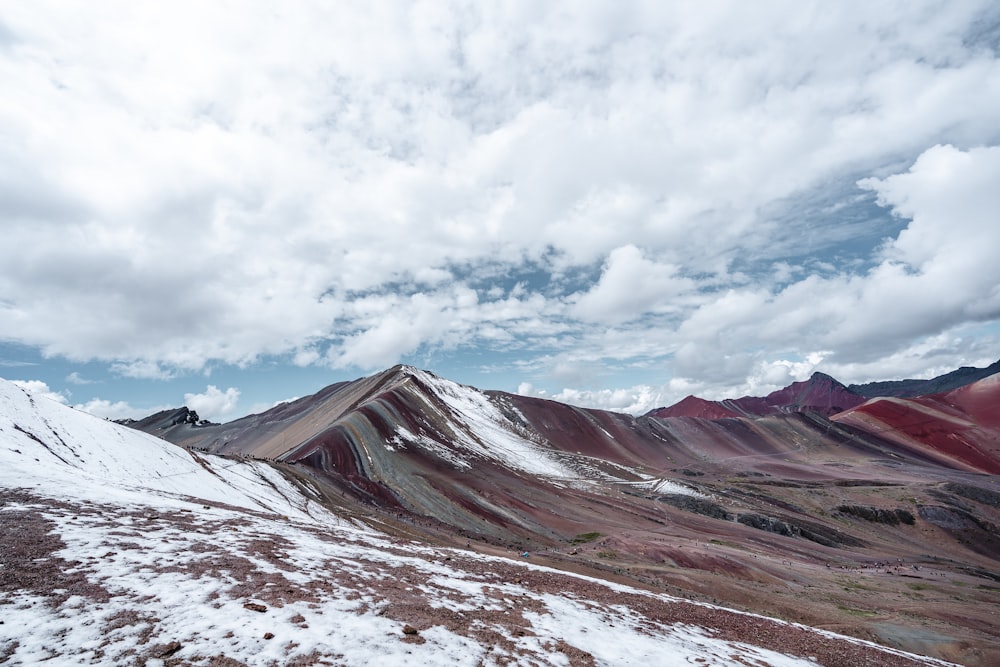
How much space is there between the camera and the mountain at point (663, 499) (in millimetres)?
35719

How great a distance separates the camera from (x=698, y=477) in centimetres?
11000

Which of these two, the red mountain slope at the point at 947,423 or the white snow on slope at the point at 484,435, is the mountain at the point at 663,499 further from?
the red mountain slope at the point at 947,423

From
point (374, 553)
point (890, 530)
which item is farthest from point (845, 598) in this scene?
point (890, 530)

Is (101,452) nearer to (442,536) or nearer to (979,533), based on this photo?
(442,536)

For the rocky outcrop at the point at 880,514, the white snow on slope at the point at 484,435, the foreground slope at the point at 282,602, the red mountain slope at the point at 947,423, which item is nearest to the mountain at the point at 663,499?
the rocky outcrop at the point at 880,514

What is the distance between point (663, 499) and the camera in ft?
267

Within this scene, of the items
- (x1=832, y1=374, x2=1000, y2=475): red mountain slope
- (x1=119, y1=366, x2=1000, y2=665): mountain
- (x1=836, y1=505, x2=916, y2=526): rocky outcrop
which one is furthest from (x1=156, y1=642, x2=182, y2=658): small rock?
(x1=832, y1=374, x2=1000, y2=475): red mountain slope

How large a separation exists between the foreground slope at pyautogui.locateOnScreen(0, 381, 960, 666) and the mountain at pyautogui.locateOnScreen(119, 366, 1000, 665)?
36.9ft

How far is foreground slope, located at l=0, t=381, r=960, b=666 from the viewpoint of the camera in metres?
8.87

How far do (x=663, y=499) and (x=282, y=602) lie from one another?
3189 inches

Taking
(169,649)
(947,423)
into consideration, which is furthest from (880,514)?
(947,423)

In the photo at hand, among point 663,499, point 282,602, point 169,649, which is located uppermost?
point 169,649

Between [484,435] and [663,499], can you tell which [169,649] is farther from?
[484,435]

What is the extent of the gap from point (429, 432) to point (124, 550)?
244ft
